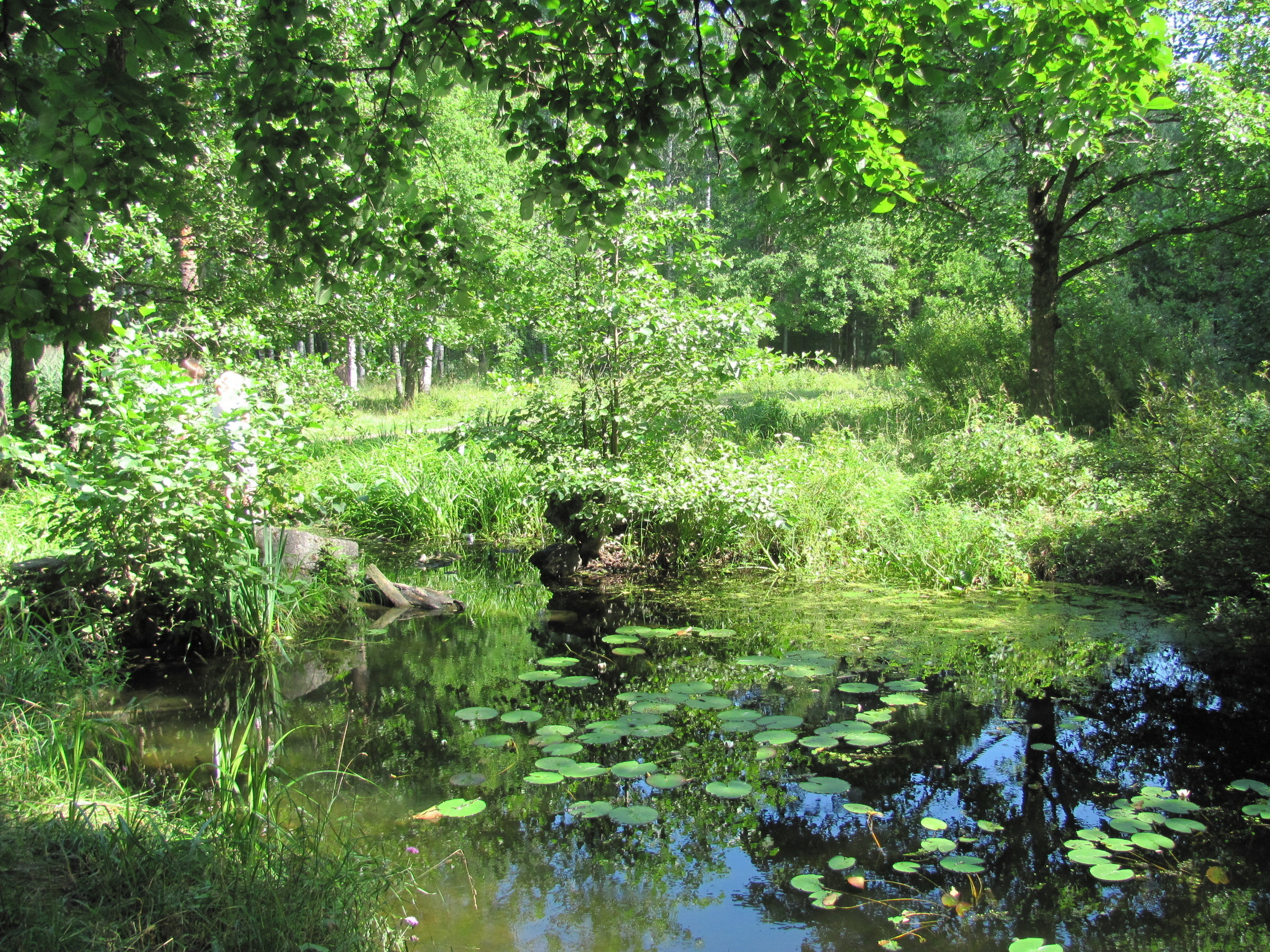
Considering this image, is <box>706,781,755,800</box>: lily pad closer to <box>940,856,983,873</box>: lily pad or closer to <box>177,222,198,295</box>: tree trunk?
<box>940,856,983,873</box>: lily pad

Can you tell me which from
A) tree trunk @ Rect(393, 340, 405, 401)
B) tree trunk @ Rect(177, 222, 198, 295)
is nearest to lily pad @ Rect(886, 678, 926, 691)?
tree trunk @ Rect(177, 222, 198, 295)

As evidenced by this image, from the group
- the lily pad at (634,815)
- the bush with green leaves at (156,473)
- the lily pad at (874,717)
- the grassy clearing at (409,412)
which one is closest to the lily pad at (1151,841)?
the lily pad at (874,717)

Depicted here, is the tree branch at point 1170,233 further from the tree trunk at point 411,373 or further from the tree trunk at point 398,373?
the tree trunk at point 398,373

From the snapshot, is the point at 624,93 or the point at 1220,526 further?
the point at 1220,526

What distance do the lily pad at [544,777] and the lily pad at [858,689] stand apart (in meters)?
1.91

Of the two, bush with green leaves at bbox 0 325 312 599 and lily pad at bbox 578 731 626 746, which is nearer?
lily pad at bbox 578 731 626 746

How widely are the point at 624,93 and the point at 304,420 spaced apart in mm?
3473

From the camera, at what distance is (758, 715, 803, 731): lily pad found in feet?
14.7

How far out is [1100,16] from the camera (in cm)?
325

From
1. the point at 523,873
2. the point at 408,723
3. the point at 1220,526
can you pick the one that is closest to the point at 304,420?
the point at 408,723

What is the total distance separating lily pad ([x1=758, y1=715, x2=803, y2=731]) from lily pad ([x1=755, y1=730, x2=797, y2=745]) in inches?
2.2

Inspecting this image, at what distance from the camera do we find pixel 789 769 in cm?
413

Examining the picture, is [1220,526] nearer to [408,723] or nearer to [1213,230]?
[408,723]

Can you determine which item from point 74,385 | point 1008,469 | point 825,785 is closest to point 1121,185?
point 1008,469
